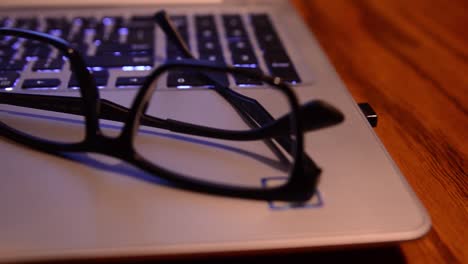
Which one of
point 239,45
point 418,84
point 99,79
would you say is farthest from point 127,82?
point 418,84

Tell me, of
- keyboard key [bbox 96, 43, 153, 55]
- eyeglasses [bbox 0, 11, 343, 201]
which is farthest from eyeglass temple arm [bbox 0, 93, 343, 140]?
keyboard key [bbox 96, 43, 153, 55]

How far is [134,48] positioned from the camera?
17.0 inches

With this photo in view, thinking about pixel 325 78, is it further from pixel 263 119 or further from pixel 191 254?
pixel 191 254

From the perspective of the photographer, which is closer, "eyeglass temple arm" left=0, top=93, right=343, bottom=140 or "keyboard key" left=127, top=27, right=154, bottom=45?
"eyeglass temple arm" left=0, top=93, right=343, bottom=140

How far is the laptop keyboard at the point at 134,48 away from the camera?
1.23 feet

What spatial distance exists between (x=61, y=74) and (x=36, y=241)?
0.19m

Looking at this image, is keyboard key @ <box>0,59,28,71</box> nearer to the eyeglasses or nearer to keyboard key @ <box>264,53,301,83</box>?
the eyeglasses

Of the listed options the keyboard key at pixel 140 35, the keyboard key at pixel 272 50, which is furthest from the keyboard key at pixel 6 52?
the keyboard key at pixel 272 50

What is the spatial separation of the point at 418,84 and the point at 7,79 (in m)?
0.37

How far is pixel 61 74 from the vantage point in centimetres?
38

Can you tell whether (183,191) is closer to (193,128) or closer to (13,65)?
(193,128)

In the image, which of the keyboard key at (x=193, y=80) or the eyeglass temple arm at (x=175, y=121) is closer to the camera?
the eyeglass temple arm at (x=175, y=121)

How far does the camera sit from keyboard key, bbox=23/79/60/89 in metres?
0.36

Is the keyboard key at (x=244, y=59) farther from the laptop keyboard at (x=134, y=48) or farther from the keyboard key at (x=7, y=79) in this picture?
the keyboard key at (x=7, y=79)
